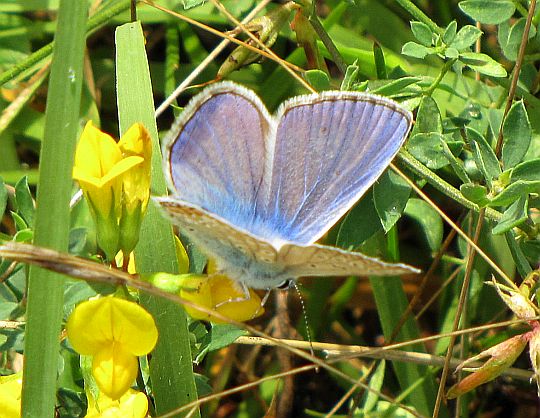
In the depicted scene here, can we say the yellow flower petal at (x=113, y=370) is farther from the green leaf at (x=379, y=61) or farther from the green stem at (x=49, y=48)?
the green stem at (x=49, y=48)

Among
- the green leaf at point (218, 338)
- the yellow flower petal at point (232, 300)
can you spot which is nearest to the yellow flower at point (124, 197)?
the yellow flower petal at point (232, 300)

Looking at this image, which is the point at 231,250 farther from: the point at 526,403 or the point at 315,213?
the point at 526,403

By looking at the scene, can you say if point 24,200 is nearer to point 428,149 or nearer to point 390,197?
point 390,197

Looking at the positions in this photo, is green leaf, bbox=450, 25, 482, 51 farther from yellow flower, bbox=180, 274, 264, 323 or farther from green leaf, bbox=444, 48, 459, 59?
yellow flower, bbox=180, 274, 264, 323

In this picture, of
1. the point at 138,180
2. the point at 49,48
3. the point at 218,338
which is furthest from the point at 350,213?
the point at 49,48

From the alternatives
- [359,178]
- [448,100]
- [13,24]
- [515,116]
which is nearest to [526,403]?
[448,100]

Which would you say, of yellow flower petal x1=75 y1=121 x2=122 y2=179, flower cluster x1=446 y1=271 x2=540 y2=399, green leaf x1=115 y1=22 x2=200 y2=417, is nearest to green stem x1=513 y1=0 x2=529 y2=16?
flower cluster x1=446 y1=271 x2=540 y2=399

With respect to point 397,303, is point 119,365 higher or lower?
higher
